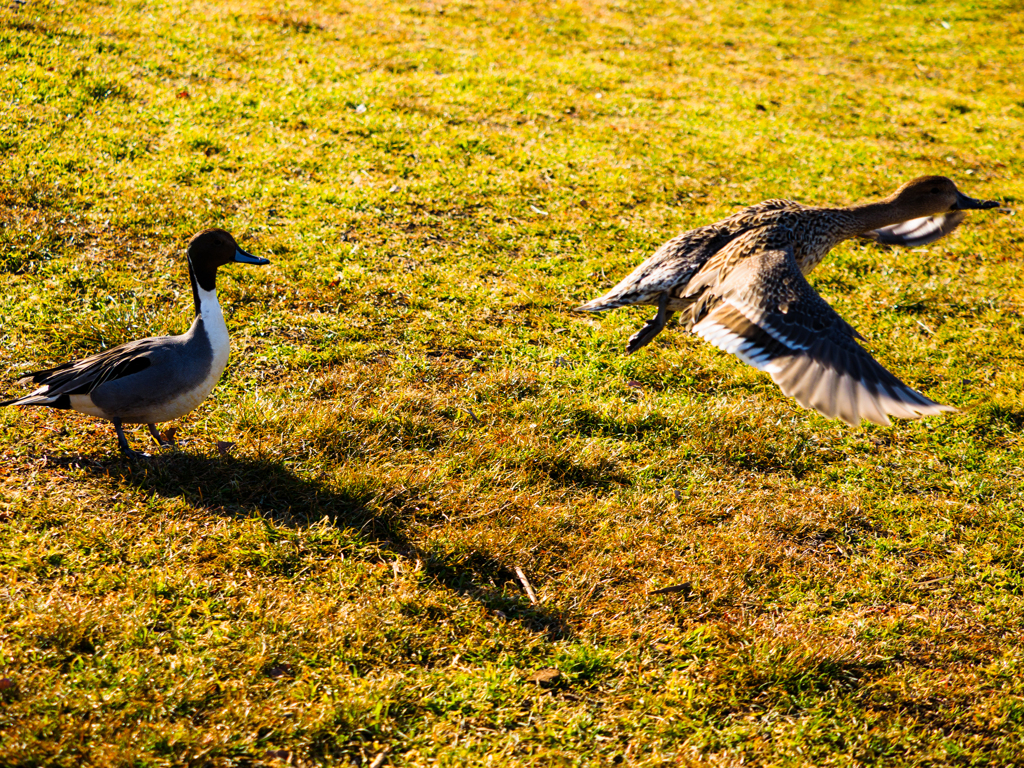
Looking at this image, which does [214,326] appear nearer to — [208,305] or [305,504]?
[208,305]

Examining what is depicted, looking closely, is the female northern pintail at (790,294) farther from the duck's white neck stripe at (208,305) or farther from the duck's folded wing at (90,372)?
the duck's folded wing at (90,372)

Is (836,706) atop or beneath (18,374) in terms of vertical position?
beneath

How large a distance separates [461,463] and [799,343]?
2007mm

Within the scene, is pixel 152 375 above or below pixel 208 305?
below

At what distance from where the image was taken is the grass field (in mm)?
3504

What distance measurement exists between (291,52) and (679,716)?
9.80 metres

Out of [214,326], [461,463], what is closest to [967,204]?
[461,463]

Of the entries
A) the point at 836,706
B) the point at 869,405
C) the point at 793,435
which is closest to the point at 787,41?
the point at 793,435

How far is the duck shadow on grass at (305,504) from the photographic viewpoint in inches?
162

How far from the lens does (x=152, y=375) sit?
4.17 metres

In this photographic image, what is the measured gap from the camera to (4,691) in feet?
10.4

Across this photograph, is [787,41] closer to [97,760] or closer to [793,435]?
[793,435]

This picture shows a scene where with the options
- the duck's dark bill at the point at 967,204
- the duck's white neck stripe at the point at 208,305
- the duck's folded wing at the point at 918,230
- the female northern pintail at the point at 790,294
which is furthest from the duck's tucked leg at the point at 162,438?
the duck's dark bill at the point at 967,204

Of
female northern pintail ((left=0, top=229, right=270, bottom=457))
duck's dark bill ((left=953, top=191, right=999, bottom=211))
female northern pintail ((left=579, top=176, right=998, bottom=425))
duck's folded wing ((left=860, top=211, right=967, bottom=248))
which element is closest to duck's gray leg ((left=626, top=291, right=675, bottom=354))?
female northern pintail ((left=579, top=176, right=998, bottom=425))
